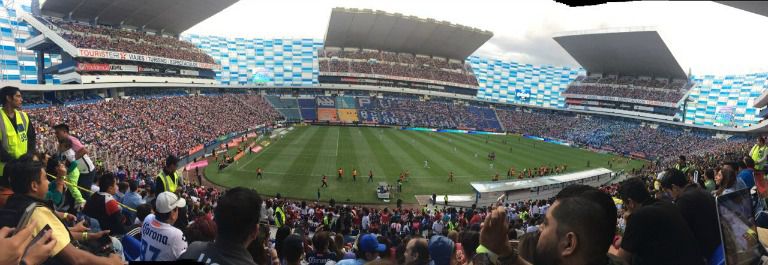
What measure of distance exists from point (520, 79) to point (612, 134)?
67029 millimetres

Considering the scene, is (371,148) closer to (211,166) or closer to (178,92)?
(211,166)

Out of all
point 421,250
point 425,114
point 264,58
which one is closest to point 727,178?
point 421,250

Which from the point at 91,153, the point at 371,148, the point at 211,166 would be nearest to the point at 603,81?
the point at 371,148

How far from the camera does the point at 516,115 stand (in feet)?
267

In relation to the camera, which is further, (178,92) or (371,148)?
(178,92)

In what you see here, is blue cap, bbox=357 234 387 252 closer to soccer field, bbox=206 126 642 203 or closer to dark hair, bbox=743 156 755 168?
dark hair, bbox=743 156 755 168

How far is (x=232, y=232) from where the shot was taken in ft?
9.85

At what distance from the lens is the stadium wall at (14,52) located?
47.7m

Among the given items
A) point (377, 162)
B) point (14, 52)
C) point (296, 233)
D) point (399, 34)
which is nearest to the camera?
point (296, 233)

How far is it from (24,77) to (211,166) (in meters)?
39.7

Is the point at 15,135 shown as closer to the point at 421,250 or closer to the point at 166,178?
the point at 166,178

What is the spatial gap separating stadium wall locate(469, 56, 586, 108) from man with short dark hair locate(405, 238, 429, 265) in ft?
428

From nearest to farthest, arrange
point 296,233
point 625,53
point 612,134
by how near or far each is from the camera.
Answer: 1. point 296,233
2. point 625,53
3. point 612,134

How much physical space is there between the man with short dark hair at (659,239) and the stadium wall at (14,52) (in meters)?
58.3
